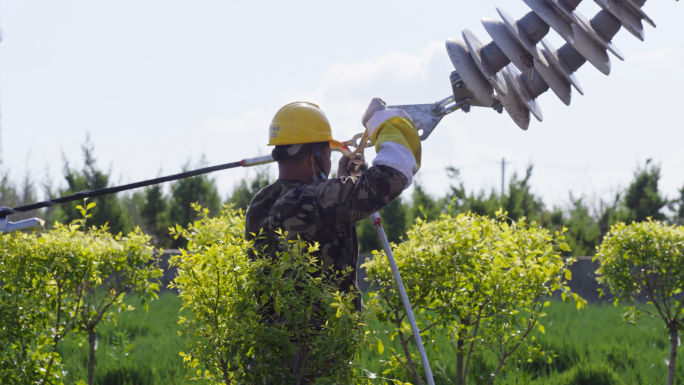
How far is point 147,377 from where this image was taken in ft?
17.0

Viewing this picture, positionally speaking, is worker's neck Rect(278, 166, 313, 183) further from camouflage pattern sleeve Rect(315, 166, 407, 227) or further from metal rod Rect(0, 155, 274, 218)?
camouflage pattern sleeve Rect(315, 166, 407, 227)

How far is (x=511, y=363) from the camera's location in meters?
5.54

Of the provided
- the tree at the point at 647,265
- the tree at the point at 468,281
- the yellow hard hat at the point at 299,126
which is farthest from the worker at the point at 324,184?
→ the tree at the point at 647,265

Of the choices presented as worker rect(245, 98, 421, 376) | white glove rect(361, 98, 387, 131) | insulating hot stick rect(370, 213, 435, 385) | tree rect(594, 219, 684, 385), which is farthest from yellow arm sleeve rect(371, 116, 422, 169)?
tree rect(594, 219, 684, 385)

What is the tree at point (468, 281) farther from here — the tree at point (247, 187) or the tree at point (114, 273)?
the tree at point (247, 187)

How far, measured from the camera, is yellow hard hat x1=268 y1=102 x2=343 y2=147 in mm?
2881

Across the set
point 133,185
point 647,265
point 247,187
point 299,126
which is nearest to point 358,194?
point 299,126

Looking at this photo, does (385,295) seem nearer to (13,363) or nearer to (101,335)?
(13,363)

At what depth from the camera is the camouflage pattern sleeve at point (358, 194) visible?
2.59 meters

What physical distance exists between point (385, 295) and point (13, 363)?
2.37 meters

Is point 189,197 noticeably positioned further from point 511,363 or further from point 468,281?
point 468,281

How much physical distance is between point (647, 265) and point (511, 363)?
5.12 feet

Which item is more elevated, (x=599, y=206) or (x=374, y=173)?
(x=374, y=173)

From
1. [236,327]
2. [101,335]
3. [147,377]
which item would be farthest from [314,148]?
[101,335]
